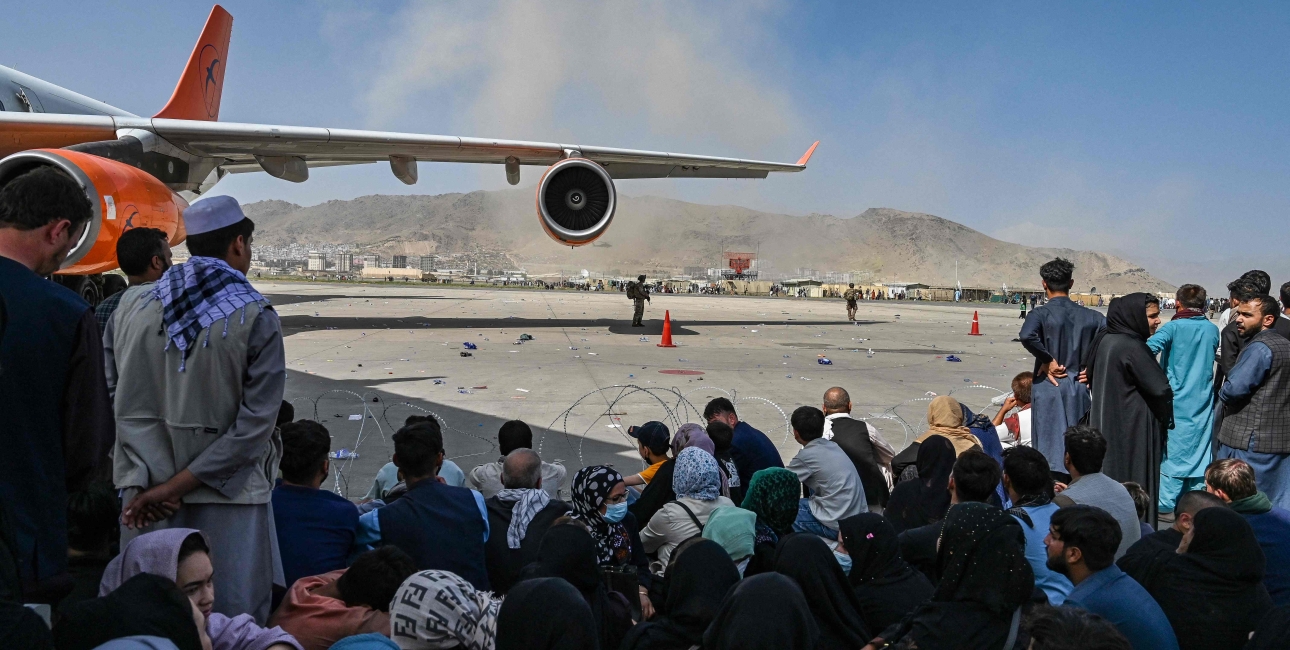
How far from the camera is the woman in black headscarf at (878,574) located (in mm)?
2848

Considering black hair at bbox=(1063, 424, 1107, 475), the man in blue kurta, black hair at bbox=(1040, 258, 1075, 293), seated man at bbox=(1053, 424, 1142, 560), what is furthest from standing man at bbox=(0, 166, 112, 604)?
the man in blue kurta

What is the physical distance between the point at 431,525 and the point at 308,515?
0.45 m

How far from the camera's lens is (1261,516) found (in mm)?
3234

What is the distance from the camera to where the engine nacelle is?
14.1 meters

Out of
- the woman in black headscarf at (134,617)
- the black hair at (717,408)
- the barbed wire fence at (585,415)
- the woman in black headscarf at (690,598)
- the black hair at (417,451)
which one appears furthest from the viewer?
the barbed wire fence at (585,415)

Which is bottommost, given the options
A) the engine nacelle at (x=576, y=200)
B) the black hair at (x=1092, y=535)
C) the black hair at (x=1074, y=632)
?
the black hair at (x=1074, y=632)

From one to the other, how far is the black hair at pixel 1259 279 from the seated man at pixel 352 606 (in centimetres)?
577

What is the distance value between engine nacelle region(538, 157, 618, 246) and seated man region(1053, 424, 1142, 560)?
11.0 metres

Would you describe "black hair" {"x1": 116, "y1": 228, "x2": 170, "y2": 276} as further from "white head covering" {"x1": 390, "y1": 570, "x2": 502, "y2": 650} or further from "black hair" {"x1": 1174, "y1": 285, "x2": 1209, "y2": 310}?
"black hair" {"x1": 1174, "y1": 285, "x2": 1209, "y2": 310}

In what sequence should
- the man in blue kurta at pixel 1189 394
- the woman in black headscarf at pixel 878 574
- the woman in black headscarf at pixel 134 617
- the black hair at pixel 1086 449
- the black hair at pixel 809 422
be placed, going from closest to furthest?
the woman in black headscarf at pixel 134 617
the woman in black headscarf at pixel 878 574
the black hair at pixel 1086 449
the black hair at pixel 809 422
the man in blue kurta at pixel 1189 394

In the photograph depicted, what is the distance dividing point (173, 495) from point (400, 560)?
0.70 m

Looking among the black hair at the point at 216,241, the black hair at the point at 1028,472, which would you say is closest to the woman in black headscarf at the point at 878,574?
the black hair at the point at 1028,472

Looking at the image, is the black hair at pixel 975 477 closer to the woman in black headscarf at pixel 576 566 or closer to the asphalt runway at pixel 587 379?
the woman in black headscarf at pixel 576 566

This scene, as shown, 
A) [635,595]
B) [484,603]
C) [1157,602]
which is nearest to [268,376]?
[484,603]
